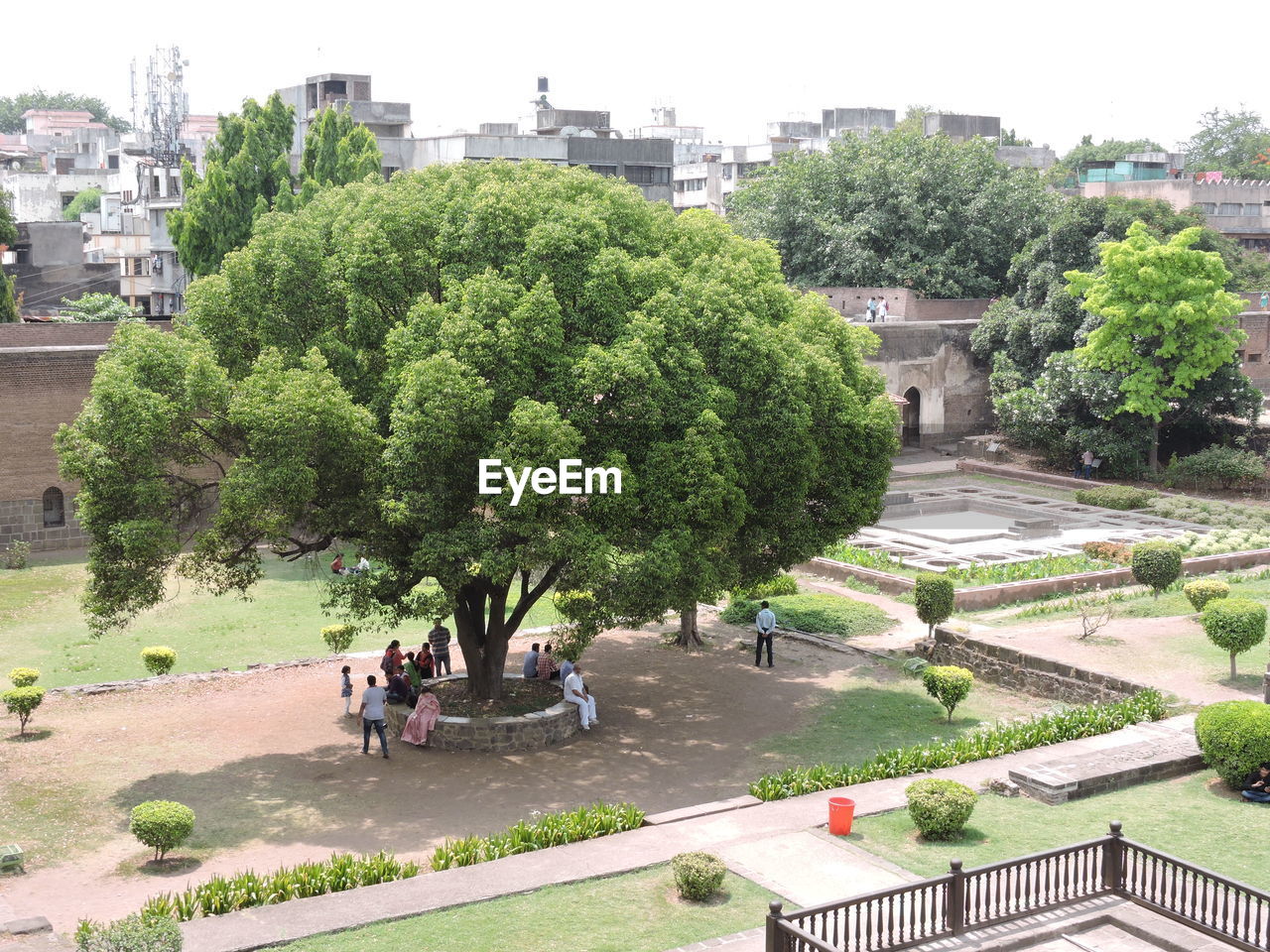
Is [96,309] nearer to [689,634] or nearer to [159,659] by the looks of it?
[159,659]

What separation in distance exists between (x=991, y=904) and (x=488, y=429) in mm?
7650

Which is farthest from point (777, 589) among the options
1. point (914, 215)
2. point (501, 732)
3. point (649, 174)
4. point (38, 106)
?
point (38, 106)

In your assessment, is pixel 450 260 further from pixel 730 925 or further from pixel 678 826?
pixel 730 925

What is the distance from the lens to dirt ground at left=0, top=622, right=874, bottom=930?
583 inches

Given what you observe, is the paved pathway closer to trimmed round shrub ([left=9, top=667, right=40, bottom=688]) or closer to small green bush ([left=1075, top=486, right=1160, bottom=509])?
trimmed round shrub ([left=9, top=667, right=40, bottom=688])

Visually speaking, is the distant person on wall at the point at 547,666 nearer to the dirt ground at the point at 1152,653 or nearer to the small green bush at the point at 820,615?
the small green bush at the point at 820,615

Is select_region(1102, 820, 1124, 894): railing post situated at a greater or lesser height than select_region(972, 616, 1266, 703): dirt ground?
greater

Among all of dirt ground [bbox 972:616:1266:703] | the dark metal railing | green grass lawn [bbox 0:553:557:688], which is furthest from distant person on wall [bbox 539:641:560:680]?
the dark metal railing

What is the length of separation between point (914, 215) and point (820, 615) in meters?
26.5

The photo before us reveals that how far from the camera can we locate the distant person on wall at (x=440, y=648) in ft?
71.3

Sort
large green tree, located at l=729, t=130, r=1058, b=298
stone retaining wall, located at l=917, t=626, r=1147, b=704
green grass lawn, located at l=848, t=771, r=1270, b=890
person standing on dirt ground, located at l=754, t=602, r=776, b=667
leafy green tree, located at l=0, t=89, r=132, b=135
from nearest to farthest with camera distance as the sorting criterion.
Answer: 1. green grass lawn, located at l=848, t=771, r=1270, b=890
2. stone retaining wall, located at l=917, t=626, r=1147, b=704
3. person standing on dirt ground, located at l=754, t=602, r=776, b=667
4. large green tree, located at l=729, t=130, r=1058, b=298
5. leafy green tree, located at l=0, t=89, r=132, b=135

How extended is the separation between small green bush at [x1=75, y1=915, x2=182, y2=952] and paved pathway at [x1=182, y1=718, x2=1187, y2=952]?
77 centimetres

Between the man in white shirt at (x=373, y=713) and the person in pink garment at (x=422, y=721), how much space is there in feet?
1.35

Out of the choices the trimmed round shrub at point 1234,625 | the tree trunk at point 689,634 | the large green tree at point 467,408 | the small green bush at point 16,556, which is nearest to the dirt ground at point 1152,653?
the trimmed round shrub at point 1234,625
